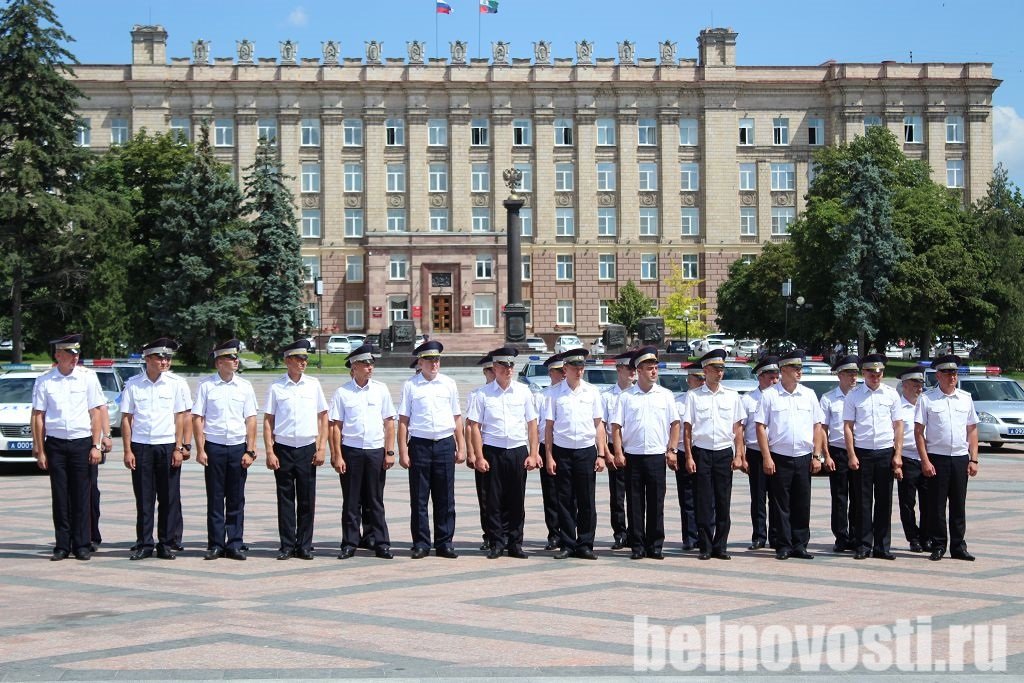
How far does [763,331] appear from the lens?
269ft

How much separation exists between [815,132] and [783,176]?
368 centimetres

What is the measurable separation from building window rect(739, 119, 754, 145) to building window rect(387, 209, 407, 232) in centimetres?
2354

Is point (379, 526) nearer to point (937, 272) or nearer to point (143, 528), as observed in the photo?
point (143, 528)

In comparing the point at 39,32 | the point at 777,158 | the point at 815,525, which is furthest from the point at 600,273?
the point at 815,525

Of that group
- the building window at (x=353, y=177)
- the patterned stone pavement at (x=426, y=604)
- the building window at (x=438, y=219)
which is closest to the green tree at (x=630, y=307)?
the building window at (x=438, y=219)

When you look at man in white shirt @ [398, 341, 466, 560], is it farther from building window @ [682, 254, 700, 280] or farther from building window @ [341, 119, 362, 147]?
building window @ [682, 254, 700, 280]

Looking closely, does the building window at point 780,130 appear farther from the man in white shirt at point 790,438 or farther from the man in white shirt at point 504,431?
the man in white shirt at point 504,431

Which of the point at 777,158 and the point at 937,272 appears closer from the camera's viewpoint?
the point at 937,272

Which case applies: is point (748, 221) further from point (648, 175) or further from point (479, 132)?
point (479, 132)

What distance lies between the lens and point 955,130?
3819 inches

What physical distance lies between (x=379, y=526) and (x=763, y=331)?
70.4 metres

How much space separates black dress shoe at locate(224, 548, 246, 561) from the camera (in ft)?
42.8

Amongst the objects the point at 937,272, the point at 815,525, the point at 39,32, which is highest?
the point at 39,32

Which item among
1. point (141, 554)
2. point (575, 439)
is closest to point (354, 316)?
point (575, 439)
